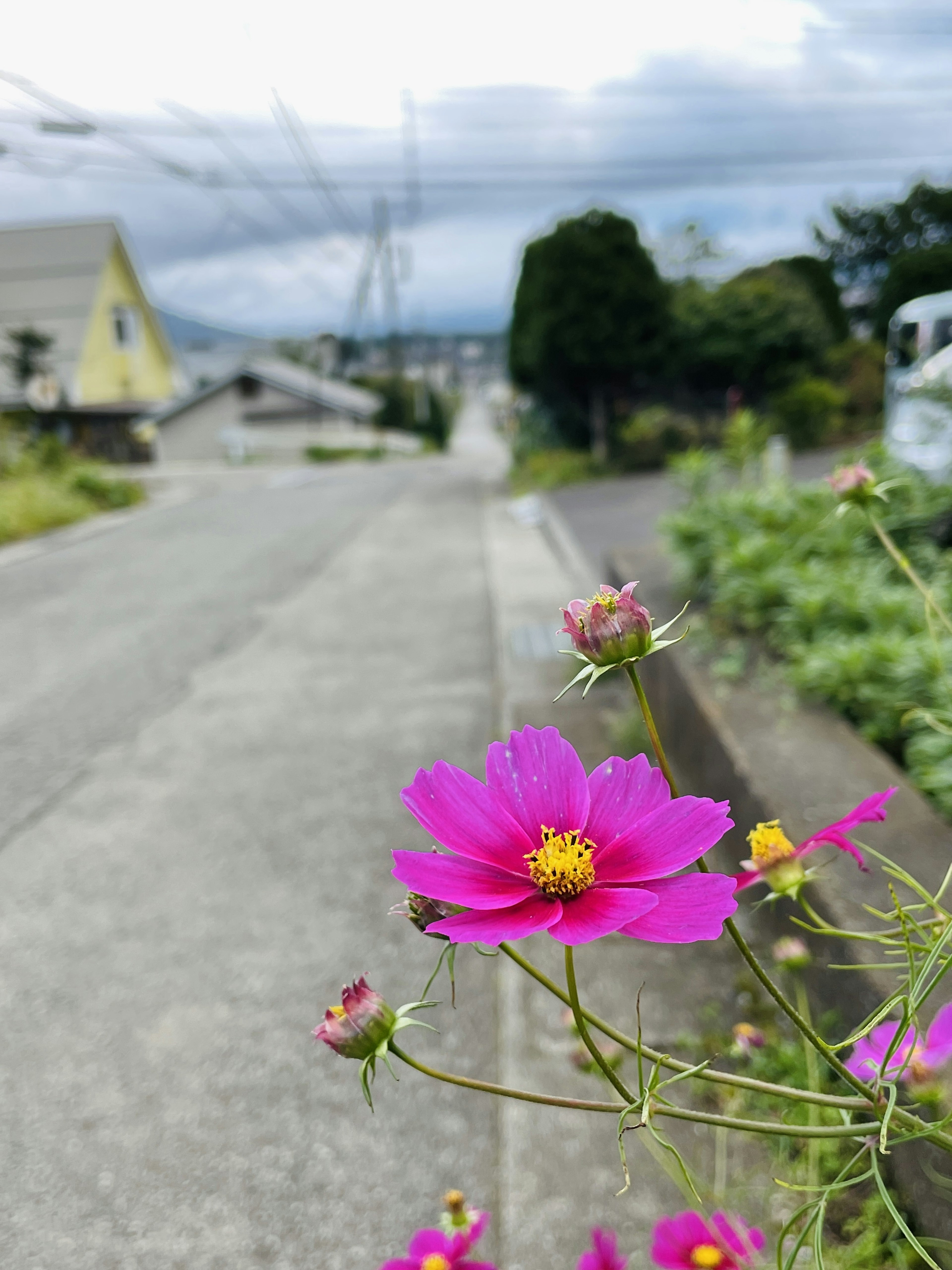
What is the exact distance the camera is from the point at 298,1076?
1946 mm

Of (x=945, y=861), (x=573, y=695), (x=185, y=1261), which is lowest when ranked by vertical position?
(x=573, y=695)

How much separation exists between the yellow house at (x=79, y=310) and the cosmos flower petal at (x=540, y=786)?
66.0 ft

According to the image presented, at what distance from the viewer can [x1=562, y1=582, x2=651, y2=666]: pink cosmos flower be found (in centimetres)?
63

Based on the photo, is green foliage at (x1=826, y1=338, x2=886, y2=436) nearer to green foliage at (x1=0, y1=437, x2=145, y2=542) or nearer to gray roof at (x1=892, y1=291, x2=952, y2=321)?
gray roof at (x1=892, y1=291, x2=952, y2=321)

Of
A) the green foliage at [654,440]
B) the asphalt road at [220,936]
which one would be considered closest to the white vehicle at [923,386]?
the asphalt road at [220,936]

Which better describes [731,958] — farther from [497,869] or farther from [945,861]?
[497,869]

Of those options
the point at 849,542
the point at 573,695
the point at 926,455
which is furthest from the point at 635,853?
the point at 926,455

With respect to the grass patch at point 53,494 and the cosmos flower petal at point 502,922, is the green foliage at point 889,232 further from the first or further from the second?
the grass patch at point 53,494

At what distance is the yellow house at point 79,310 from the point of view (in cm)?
2120

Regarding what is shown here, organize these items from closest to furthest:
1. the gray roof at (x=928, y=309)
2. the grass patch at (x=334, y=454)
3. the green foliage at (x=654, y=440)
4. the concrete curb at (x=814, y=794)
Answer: the concrete curb at (x=814, y=794), the gray roof at (x=928, y=309), the green foliage at (x=654, y=440), the grass patch at (x=334, y=454)

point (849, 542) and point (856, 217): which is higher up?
point (856, 217)

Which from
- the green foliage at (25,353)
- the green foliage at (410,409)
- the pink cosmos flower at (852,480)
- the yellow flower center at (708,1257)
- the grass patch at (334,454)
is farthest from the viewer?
the green foliage at (410,409)

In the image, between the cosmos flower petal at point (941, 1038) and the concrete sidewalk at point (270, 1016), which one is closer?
the cosmos flower petal at point (941, 1038)

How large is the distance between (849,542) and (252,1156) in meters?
2.81
